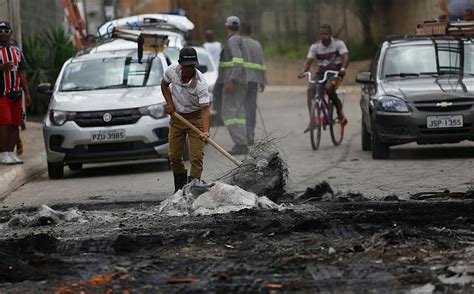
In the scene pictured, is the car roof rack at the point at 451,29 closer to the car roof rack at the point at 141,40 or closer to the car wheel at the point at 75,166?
the car roof rack at the point at 141,40

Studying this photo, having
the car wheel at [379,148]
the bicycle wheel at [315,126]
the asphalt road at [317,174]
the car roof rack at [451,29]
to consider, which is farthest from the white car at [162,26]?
the car wheel at [379,148]

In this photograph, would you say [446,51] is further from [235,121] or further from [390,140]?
[235,121]

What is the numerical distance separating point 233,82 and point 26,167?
402 cm

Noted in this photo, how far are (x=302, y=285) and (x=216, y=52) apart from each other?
25062 mm

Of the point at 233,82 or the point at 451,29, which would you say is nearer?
the point at 451,29

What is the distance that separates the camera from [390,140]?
17000 mm

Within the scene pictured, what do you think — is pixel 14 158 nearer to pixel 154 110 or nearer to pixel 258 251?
pixel 154 110

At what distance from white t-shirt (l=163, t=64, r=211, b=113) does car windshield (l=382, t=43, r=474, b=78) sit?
514 centimetres

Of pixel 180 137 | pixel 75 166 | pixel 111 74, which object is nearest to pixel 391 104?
pixel 111 74

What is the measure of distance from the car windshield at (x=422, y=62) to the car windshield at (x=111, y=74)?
3.32 m

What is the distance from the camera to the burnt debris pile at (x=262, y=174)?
12508 millimetres

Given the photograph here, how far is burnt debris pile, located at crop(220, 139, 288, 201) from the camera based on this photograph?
41.0ft

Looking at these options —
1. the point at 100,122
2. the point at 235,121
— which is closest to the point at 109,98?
the point at 100,122

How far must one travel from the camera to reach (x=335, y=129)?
20.5 metres
